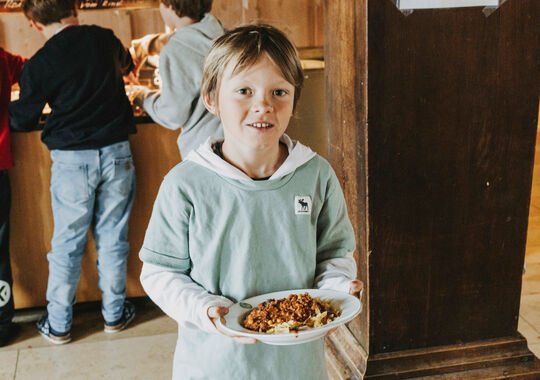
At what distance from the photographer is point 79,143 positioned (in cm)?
281

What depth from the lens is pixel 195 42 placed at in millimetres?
2705

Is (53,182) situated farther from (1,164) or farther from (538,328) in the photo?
(538,328)

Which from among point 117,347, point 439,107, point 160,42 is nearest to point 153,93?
point 160,42

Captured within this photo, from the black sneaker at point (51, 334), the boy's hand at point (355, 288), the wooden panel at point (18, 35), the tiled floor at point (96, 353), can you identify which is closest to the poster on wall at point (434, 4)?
the boy's hand at point (355, 288)

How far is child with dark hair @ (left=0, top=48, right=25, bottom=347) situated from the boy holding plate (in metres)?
1.76

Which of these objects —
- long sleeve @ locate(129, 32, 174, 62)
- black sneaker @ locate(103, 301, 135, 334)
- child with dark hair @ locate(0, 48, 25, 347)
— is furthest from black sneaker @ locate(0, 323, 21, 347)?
long sleeve @ locate(129, 32, 174, 62)

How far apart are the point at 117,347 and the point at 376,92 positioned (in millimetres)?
1807

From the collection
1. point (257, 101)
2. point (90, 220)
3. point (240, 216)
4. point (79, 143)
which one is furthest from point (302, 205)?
point (90, 220)

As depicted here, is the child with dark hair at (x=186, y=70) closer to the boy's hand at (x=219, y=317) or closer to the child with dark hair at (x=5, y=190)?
the child with dark hair at (x=5, y=190)

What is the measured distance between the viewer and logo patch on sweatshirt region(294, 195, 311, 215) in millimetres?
1418

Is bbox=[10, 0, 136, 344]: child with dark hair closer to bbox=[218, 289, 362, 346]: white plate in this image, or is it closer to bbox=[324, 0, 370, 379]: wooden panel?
bbox=[324, 0, 370, 379]: wooden panel

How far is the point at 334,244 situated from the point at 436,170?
693 mm

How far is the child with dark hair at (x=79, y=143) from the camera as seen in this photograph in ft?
9.00

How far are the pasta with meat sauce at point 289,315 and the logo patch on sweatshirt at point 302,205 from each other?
0.19 m
